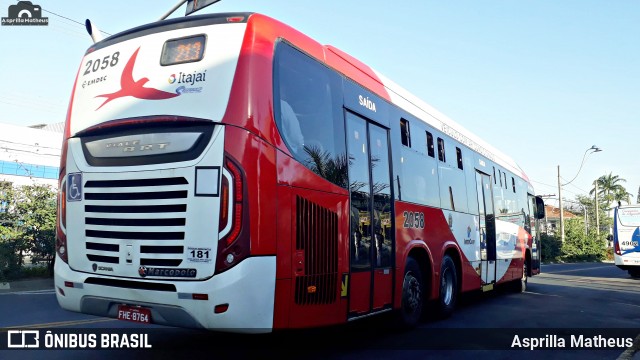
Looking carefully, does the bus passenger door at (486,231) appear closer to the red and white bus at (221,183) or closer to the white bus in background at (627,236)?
the red and white bus at (221,183)

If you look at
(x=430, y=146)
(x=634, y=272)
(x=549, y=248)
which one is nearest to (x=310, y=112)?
A: (x=430, y=146)

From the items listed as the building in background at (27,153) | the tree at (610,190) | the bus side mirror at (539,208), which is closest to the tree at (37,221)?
the bus side mirror at (539,208)

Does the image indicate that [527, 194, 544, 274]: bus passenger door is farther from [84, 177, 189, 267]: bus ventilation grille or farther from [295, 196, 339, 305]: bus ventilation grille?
[84, 177, 189, 267]: bus ventilation grille

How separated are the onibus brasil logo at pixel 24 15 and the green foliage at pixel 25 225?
4.60 m

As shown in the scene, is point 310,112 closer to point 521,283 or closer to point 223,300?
point 223,300

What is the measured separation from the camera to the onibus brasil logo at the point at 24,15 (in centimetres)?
1474

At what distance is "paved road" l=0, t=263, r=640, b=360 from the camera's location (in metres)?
6.09

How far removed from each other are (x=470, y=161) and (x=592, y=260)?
137 ft

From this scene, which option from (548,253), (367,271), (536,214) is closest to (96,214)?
(367,271)

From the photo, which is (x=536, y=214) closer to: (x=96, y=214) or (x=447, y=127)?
(x=447, y=127)

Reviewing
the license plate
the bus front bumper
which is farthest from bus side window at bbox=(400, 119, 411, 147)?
the license plate

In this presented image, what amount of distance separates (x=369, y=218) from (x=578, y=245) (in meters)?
44.7

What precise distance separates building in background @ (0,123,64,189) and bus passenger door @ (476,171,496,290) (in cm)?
3497

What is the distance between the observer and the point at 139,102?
502cm
